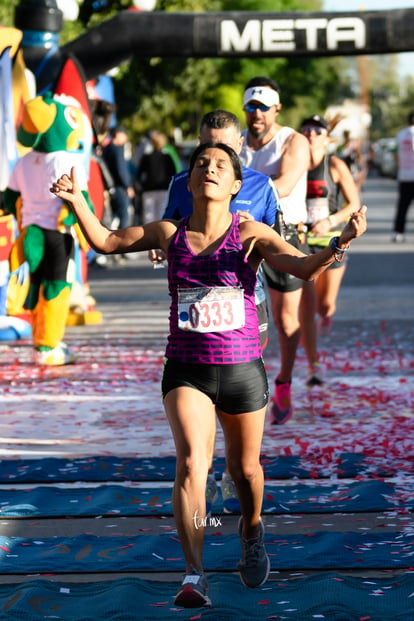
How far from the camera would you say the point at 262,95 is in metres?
7.24

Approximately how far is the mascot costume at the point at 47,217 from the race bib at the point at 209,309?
216 inches

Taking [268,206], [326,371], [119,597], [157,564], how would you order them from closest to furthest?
1. [119,597]
2. [157,564]
3. [268,206]
4. [326,371]

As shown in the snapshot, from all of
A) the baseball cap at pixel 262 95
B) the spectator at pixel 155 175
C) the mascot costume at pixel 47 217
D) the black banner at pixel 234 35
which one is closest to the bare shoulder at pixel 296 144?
the baseball cap at pixel 262 95

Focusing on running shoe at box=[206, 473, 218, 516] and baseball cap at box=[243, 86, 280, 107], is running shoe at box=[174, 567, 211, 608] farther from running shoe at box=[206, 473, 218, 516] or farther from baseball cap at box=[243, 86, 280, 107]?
baseball cap at box=[243, 86, 280, 107]

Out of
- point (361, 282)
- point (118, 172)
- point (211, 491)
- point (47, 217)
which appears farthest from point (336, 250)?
point (118, 172)

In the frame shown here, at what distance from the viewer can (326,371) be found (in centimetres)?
975

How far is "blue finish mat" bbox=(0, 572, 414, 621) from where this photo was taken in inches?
174

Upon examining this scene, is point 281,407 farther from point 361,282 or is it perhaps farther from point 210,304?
point 361,282

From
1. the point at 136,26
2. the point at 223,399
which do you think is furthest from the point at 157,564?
the point at 136,26

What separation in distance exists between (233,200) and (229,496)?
4.48 feet

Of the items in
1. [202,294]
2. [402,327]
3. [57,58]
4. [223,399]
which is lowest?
[402,327]

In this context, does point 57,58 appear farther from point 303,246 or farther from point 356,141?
point 356,141

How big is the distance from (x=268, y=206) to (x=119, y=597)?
221 cm

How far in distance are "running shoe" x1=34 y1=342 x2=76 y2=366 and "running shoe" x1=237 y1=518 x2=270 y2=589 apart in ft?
18.4
